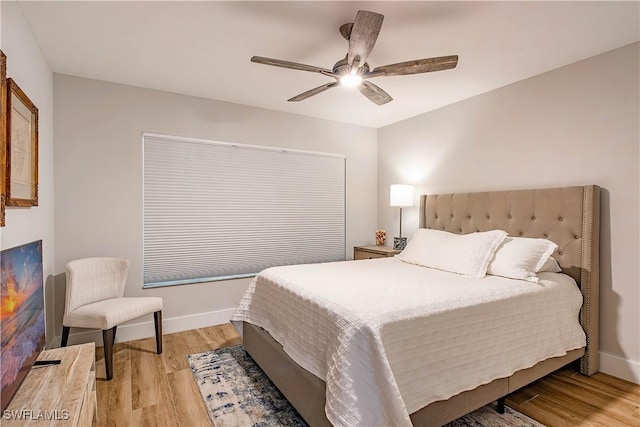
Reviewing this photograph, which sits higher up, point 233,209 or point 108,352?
point 233,209

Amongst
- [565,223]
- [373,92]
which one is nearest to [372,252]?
[565,223]

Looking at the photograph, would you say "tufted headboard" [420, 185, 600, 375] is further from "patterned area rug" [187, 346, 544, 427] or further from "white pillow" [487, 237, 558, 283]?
"patterned area rug" [187, 346, 544, 427]

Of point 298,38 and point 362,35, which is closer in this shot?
point 362,35

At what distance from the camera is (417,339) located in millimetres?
1603

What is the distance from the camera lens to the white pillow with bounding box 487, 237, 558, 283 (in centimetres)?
239

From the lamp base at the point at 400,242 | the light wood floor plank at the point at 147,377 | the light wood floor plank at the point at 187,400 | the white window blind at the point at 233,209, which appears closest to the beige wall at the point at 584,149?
the lamp base at the point at 400,242

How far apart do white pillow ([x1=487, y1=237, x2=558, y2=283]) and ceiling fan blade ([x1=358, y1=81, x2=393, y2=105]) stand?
1546mm

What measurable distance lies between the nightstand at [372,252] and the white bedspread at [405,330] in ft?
4.29

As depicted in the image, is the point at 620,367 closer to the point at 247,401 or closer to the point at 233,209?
the point at 247,401

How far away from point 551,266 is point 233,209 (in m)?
3.05

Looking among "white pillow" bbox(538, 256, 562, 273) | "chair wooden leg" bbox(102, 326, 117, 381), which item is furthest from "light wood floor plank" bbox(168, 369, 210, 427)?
"white pillow" bbox(538, 256, 562, 273)

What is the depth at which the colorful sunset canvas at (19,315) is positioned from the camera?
1230mm

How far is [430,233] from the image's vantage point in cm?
323

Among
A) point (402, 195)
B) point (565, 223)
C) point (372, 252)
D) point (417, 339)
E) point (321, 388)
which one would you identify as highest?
point (402, 195)
